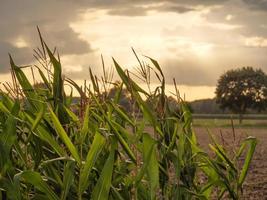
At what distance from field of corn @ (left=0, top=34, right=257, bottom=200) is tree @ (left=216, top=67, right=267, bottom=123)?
71874mm

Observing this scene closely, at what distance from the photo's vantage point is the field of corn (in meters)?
2.72

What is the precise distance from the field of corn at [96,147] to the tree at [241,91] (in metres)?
71.9

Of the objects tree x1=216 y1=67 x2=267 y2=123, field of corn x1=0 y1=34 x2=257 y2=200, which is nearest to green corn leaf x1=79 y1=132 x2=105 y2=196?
field of corn x1=0 y1=34 x2=257 y2=200

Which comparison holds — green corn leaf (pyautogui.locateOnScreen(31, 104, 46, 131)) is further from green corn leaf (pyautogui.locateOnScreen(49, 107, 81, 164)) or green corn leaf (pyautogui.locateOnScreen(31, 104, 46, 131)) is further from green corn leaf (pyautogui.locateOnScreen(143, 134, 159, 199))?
green corn leaf (pyautogui.locateOnScreen(143, 134, 159, 199))

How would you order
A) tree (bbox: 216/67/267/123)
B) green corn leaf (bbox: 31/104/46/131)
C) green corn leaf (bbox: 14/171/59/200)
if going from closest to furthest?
green corn leaf (bbox: 14/171/59/200), green corn leaf (bbox: 31/104/46/131), tree (bbox: 216/67/267/123)

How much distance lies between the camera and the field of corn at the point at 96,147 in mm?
2717

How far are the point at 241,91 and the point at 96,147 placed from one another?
7371cm

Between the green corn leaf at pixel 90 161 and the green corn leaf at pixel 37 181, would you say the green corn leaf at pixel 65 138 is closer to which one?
the green corn leaf at pixel 90 161

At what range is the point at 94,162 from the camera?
105 inches

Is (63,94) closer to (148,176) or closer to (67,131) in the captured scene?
(67,131)

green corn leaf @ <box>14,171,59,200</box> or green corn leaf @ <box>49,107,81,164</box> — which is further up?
green corn leaf @ <box>49,107,81,164</box>

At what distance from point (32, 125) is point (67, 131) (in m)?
0.18

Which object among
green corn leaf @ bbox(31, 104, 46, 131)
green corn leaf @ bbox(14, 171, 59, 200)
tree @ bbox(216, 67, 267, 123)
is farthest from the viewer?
tree @ bbox(216, 67, 267, 123)

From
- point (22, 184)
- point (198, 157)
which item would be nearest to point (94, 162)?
point (22, 184)
